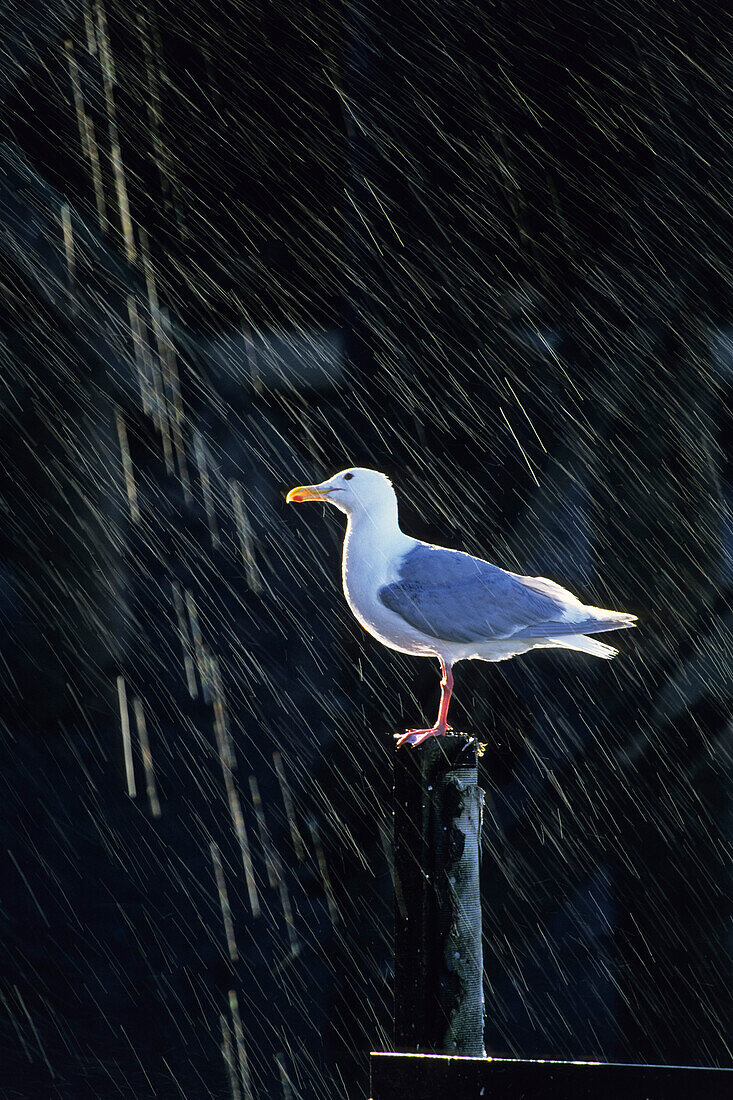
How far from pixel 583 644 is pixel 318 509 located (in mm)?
2664

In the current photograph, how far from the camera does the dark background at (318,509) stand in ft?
16.5

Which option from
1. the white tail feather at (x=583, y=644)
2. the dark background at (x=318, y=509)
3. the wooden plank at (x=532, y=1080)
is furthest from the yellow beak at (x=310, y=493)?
the wooden plank at (x=532, y=1080)

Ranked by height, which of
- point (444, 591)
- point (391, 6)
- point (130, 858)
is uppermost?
point (391, 6)

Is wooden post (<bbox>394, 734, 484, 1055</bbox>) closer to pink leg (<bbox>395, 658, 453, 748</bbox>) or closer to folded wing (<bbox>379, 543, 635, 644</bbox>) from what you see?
pink leg (<bbox>395, 658, 453, 748</bbox>)

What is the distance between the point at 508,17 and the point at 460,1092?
17.6ft

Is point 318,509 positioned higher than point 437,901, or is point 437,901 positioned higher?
point 437,901

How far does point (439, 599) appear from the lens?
4293mm

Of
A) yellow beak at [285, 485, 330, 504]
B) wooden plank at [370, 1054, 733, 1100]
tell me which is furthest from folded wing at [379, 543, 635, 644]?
wooden plank at [370, 1054, 733, 1100]

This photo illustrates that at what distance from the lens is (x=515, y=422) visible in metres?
5.62

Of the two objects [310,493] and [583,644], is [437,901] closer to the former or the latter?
[583,644]

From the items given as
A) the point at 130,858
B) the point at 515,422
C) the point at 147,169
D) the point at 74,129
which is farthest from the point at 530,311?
the point at 130,858

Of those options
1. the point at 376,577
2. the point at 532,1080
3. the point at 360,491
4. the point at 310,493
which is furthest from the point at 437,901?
the point at 310,493

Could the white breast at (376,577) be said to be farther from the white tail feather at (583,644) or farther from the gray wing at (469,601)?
the white tail feather at (583,644)

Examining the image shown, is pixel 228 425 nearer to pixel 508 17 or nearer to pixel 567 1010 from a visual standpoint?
pixel 508 17
